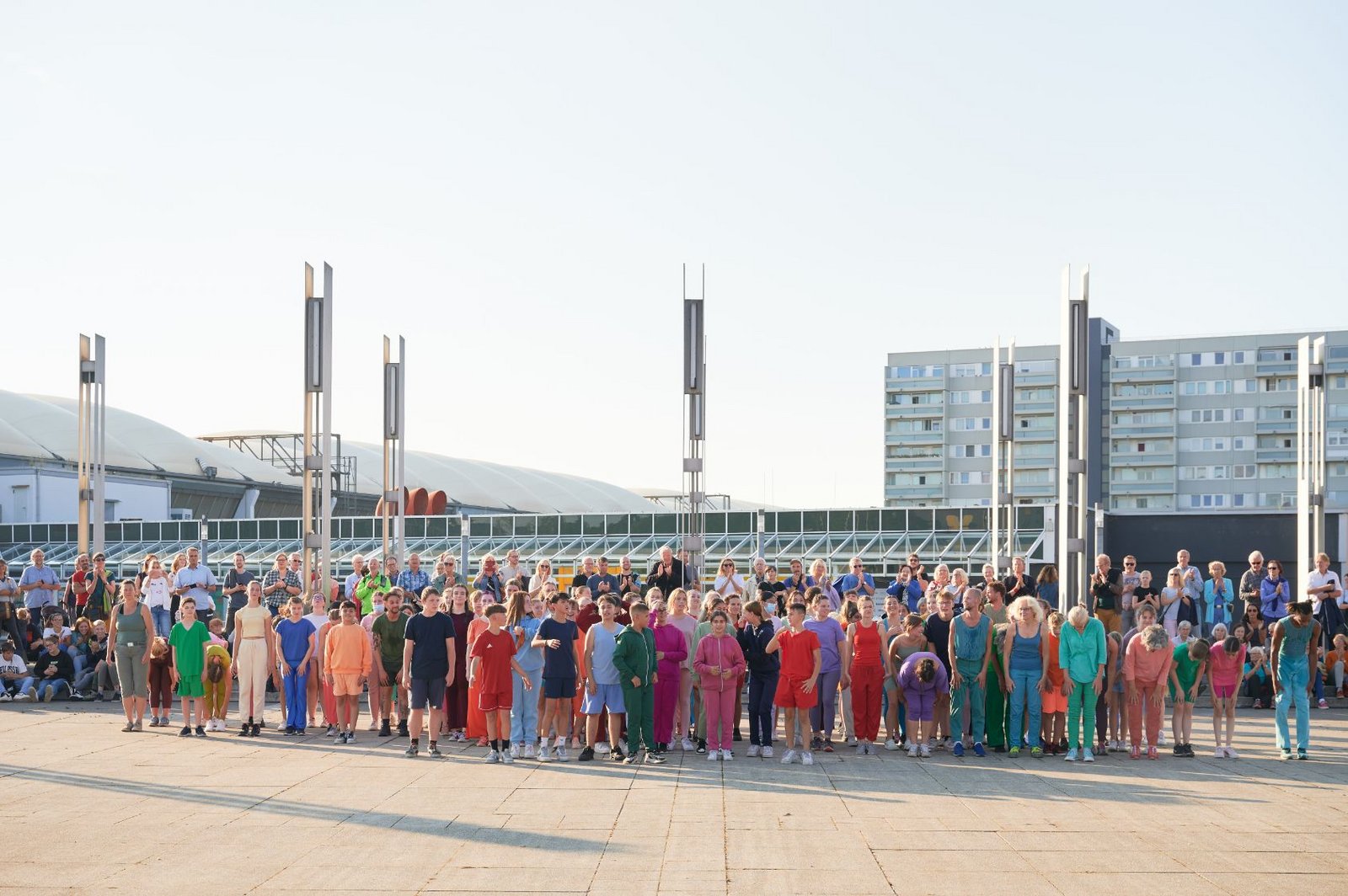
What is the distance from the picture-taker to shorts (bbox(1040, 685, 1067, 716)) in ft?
46.1

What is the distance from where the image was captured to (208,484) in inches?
2263

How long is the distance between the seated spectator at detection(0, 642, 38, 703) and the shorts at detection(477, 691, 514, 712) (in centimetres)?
887

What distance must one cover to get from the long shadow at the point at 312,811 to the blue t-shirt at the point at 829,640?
5.24 m

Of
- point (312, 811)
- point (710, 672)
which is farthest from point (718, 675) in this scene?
point (312, 811)

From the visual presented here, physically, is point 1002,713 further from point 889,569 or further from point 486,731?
point 889,569

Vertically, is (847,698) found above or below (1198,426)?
below

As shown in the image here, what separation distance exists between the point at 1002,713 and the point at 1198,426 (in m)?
77.7

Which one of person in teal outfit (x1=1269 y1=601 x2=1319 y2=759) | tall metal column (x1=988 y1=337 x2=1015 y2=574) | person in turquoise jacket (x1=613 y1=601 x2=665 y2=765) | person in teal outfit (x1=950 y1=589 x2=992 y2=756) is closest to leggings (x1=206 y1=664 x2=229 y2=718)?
person in turquoise jacket (x1=613 y1=601 x2=665 y2=765)

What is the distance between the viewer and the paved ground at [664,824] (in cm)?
830

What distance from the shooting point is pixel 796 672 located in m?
13.7

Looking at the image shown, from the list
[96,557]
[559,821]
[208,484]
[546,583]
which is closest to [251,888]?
[559,821]

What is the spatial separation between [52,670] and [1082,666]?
13.7 meters

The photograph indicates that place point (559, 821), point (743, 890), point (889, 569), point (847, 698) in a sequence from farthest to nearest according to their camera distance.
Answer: point (889, 569)
point (847, 698)
point (559, 821)
point (743, 890)

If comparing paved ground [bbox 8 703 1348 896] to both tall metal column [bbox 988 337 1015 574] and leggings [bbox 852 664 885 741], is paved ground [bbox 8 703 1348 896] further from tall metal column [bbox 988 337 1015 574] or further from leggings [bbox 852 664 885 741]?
tall metal column [bbox 988 337 1015 574]
